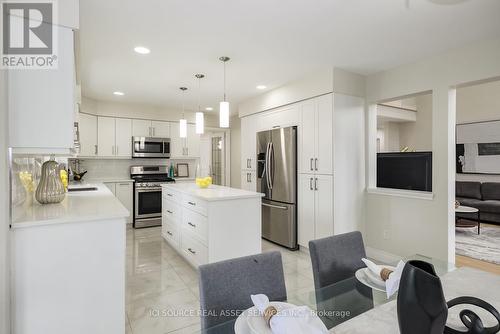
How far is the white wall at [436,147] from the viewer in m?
2.69

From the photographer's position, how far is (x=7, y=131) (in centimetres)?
145

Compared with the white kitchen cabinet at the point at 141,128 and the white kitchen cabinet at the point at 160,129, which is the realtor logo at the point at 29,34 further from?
the white kitchen cabinet at the point at 160,129

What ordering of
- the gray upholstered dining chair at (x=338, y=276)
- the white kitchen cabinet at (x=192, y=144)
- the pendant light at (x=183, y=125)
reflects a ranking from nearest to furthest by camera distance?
the gray upholstered dining chair at (x=338, y=276) < the pendant light at (x=183, y=125) < the white kitchen cabinet at (x=192, y=144)

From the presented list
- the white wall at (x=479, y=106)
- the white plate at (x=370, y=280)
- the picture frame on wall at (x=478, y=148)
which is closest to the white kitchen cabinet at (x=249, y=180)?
the white plate at (x=370, y=280)

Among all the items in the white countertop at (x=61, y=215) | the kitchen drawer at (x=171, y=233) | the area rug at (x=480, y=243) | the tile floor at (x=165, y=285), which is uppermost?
the white countertop at (x=61, y=215)

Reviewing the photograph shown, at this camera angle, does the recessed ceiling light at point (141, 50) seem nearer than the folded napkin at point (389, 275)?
No

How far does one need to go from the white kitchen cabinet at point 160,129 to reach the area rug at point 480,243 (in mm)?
5508

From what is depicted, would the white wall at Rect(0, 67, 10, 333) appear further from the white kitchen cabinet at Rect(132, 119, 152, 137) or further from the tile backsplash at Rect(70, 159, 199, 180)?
the tile backsplash at Rect(70, 159, 199, 180)

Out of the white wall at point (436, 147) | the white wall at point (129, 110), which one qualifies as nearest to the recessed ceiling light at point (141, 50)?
the white wall at point (129, 110)

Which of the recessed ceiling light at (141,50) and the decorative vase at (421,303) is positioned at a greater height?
the recessed ceiling light at (141,50)

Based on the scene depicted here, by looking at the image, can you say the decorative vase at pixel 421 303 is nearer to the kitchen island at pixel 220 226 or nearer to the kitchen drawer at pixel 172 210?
the kitchen island at pixel 220 226

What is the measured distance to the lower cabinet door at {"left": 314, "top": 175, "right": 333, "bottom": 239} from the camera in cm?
344

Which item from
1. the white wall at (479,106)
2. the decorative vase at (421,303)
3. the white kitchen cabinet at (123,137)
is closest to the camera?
the decorative vase at (421,303)

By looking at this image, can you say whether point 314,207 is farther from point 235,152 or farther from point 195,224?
point 235,152
